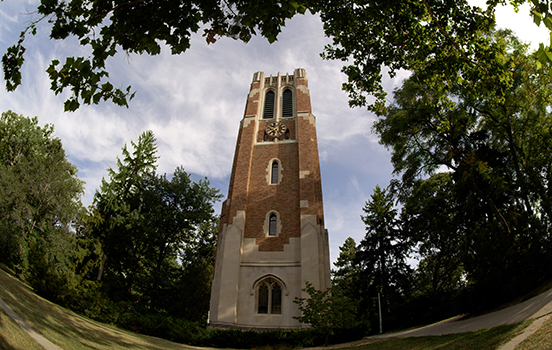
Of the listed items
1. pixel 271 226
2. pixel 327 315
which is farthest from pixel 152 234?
pixel 327 315

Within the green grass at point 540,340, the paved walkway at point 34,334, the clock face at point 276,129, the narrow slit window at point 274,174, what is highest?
the clock face at point 276,129

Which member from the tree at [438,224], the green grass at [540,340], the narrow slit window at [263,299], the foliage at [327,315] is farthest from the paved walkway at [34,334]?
the tree at [438,224]

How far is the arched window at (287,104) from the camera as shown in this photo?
2265 centimetres

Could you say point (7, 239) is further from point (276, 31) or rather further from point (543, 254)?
point (543, 254)

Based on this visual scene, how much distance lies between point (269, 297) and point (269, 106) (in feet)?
44.2

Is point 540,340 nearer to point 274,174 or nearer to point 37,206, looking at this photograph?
point 274,174

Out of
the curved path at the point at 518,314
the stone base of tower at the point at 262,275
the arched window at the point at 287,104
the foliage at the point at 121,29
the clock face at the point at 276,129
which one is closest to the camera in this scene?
the foliage at the point at 121,29

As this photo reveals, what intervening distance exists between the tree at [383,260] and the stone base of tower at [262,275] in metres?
9.73

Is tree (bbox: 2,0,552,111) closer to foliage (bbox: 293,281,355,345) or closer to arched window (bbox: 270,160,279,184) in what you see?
foliage (bbox: 293,281,355,345)

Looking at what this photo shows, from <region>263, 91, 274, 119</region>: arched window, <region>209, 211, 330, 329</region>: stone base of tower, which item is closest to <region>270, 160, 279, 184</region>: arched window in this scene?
<region>209, 211, 330, 329</region>: stone base of tower

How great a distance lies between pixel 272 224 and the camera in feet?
58.2

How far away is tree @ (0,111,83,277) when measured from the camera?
17.0 meters

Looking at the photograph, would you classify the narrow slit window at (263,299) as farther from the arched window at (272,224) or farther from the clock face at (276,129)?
the clock face at (276,129)

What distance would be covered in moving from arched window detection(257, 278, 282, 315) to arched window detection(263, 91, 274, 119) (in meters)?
11.7
